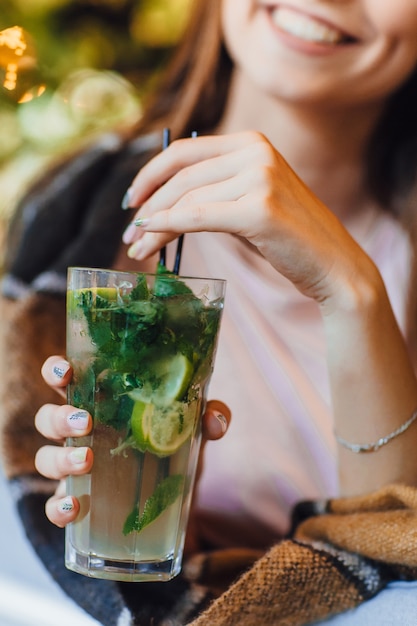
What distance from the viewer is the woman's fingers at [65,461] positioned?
0.69m

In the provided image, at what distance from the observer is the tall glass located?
656 millimetres

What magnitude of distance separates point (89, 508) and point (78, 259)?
1.79 ft

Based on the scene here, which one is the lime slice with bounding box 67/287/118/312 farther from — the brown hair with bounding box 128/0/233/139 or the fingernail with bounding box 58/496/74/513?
the brown hair with bounding box 128/0/233/139

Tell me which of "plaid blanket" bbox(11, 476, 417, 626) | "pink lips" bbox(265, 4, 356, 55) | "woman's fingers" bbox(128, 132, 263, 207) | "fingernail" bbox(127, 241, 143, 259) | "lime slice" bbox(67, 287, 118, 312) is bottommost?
"plaid blanket" bbox(11, 476, 417, 626)

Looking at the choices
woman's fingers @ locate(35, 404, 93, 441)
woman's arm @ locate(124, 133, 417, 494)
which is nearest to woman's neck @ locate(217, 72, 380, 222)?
woman's arm @ locate(124, 133, 417, 494)

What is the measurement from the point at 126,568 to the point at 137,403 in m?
0.17

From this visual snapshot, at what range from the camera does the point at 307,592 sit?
2.60 feet

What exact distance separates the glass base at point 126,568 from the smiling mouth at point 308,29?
747mm

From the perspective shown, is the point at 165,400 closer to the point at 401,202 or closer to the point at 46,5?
the point at 401,202

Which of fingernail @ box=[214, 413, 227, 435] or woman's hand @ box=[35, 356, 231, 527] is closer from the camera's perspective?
woman's hand @ box=[35, 356, 231, 527]

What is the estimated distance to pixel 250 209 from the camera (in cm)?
68

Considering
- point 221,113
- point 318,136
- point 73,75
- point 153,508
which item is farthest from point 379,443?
point 73,75

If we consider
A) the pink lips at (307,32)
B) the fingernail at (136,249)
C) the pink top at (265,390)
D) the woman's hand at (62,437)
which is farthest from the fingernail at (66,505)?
the pink lips at (307,32)

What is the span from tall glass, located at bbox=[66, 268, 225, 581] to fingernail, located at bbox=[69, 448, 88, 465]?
1 centimetres
